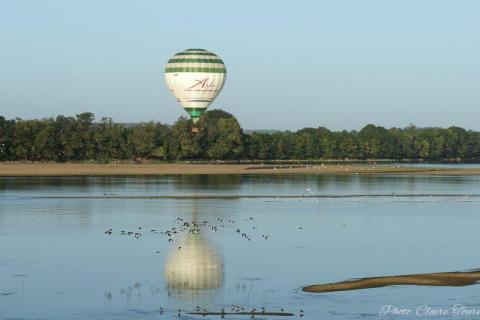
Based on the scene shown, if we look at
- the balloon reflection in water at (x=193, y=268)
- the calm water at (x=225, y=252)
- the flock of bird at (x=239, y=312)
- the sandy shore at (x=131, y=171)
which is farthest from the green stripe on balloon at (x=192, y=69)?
the flock of bird at (x=239, y=312)

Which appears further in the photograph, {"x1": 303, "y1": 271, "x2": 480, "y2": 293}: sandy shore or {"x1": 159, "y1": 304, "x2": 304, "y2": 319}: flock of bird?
{"x1": 303, "y1": 271, "x2": 480, "y2": 293}: sandy shore

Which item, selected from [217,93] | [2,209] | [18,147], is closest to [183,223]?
[2,209]

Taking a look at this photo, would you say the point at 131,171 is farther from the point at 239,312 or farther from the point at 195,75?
the point at 239,312

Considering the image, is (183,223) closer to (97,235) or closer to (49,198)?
(97,235)

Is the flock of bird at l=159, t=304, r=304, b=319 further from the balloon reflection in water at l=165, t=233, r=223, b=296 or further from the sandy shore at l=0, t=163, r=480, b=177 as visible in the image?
the sandy shore at l=0, t=163, r=480, b=177

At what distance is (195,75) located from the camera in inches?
4417

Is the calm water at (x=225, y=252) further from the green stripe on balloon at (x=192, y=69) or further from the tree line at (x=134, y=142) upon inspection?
the tree line at (x=134, y=142)

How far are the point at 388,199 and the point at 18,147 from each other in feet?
290

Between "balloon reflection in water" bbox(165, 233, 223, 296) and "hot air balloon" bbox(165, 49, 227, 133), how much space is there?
67.4 meters

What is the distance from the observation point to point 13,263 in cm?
3741

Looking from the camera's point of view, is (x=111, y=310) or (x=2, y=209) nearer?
(x=111, y=310)

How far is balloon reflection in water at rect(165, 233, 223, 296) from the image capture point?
32.1m

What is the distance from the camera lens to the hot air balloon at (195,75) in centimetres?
11188

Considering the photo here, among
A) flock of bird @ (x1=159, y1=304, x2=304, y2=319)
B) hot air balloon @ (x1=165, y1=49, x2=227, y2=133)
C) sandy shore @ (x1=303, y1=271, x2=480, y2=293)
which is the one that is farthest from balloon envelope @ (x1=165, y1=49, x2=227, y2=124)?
flock of bird @ (x1=159, y1=304, x2=304, y2=319)
